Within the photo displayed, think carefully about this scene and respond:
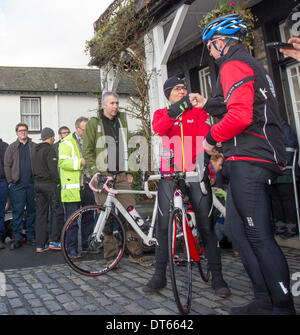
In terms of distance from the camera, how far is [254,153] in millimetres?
2352

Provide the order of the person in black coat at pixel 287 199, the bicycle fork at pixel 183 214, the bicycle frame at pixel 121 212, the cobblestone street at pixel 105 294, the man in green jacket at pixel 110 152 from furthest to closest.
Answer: the person in black coat at pixel 287 199, the man in green jacket at pixel 110 152, the bicycle frame at pixel 121 212, the bicycle fork at pixel 183 214, the cobblestone street at pixel 105 294

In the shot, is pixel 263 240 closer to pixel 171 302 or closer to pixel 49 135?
pixel 171 302

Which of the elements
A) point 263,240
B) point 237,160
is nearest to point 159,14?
point 237,160

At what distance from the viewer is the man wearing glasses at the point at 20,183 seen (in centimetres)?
614

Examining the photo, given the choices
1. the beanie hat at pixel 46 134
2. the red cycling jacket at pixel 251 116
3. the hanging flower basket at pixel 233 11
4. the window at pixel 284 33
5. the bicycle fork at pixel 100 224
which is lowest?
the bicycle fork at pixel 100 224

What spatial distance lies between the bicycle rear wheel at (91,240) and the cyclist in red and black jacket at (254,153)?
2.12 metres

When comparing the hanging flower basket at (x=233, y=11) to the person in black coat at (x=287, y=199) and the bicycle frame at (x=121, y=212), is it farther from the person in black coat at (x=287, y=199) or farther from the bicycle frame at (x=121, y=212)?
the bicycle frame at (x=121, y=212)

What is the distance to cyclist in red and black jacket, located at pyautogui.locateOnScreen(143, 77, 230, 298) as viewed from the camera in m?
3.35

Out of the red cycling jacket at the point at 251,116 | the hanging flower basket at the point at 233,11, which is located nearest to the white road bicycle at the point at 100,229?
the red cycling jacket at the point at 251,116

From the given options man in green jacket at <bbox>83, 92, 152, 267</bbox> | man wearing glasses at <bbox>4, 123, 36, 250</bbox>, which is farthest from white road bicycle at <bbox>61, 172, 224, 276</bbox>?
man wearing glasses at <bbox>4, 123, 36, 250</bbox>

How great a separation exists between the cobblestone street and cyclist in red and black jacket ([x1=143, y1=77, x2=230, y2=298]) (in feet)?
0.73

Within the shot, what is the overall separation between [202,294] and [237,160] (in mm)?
1549

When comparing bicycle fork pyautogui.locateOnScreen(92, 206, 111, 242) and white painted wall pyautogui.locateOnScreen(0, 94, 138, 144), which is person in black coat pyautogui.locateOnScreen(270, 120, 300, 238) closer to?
bicycle fork pyautogui.locateOnScreen(92, 206, 111, 242)
